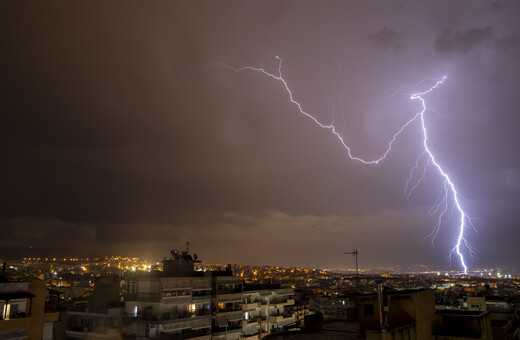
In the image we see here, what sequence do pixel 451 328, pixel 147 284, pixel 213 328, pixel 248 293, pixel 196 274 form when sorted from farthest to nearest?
Answer: pixel 248 293, pixel 196 274, pixel 213 328, pixel 147 284, pixel 451 328

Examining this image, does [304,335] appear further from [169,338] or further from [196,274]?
[196,274]

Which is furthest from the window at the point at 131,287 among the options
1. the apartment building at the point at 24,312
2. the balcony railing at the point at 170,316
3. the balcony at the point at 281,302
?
the balcony at the point at 281,302

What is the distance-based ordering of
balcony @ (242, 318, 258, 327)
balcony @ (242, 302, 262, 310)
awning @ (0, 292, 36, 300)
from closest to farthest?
awning @ (0, 292, 36, 300) → balcony @ (242, 318, 258, 327) → balcony @ (242, 302, 262, 310)

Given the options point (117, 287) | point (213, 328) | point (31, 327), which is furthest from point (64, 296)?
point (31, 327)

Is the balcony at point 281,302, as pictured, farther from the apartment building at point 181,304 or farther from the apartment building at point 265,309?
the apartment building at point 181,304

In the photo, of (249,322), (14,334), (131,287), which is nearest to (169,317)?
(131,287)

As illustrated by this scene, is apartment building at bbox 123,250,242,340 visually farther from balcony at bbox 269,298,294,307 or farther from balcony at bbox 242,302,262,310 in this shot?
balcony at bbox 269,298,294,307

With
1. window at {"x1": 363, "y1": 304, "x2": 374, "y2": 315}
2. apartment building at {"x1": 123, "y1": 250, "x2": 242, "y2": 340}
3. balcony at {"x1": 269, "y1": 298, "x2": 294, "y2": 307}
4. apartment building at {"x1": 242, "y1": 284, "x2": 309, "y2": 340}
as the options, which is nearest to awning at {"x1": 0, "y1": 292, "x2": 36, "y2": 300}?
apartment building at {"x1": 123, "y1": 250, "x2": 242, "y2": 340}

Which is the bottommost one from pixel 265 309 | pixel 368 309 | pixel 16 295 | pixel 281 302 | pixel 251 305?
pixel 265 309

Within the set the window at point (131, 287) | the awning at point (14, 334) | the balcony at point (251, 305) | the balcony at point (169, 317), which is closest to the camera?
the awning at point (14, 334)

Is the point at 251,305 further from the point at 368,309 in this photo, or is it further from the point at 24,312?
the point at 368,309

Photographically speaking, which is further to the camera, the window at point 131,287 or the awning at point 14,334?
the window at point 131,287
